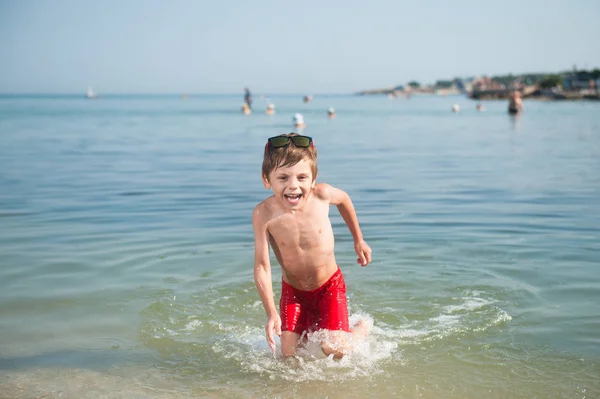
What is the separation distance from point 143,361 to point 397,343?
1917mm

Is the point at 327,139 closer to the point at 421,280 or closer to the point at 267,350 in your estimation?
the point at 421,280

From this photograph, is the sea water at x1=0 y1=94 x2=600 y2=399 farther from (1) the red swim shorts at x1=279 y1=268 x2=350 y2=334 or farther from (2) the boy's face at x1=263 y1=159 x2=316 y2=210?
(2) the boy's face at x1=263 y1=159 x2=316 y2=210

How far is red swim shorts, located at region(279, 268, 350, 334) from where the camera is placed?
5145 mm

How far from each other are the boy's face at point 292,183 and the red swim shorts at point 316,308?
2.28 ft

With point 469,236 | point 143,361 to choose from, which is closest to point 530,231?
point 469,236

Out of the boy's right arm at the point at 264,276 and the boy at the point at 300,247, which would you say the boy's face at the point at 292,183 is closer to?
the boy at the point at 300,247

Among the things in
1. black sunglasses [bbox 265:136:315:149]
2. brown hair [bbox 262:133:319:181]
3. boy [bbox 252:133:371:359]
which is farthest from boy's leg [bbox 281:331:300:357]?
black sunglasses [bbox 265:136:315:149]

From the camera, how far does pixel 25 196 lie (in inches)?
523

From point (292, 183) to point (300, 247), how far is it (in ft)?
1.73

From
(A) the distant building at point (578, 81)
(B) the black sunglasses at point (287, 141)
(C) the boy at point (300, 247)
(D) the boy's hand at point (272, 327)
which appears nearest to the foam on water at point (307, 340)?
(C) the boy at point (300, 247)

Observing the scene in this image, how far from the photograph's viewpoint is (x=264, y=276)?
187 inches

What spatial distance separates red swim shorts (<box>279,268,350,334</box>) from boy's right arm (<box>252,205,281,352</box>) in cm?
41

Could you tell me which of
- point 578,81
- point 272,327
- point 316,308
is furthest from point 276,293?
point 578,81

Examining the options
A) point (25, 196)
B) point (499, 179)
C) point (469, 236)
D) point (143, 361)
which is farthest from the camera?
point (499, 179)
